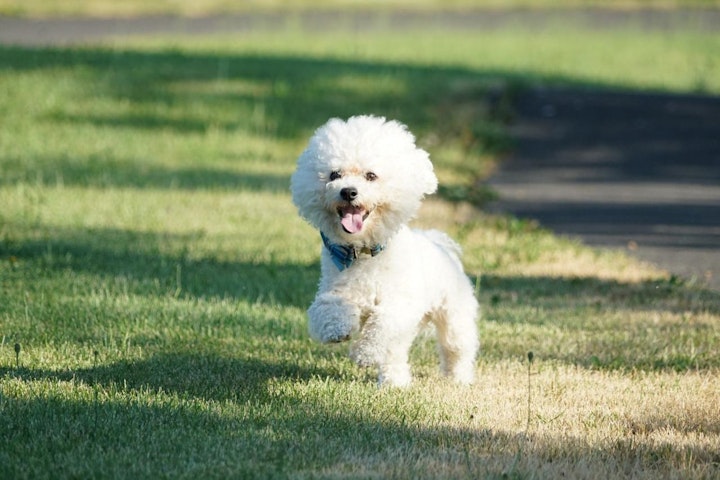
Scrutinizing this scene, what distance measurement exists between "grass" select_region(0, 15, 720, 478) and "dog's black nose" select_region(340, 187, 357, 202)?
3.26ft

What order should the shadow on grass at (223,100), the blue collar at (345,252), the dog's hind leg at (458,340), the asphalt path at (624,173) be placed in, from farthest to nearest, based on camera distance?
the shadow on grass at (223,100) → the asphalt path at (624,173) → the dog's hind leg at (458,340) → the blue collar at (345,252)

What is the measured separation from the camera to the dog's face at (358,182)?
602 cm

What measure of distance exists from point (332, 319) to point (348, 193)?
2.02 ft

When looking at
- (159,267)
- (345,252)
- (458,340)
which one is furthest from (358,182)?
(159,267)

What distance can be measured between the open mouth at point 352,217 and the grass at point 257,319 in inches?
33.4

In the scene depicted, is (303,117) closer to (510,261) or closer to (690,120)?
(690,120)

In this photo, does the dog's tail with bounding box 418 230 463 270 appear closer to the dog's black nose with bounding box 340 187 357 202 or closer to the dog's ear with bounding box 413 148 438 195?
the dog's ear with bounding box 413 148 438 195

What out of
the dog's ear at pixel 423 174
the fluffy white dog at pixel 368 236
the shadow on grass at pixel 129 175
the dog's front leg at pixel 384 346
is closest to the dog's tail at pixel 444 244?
the fluffy white dog at pixel 368 236

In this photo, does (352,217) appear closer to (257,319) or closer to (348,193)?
(348,193)

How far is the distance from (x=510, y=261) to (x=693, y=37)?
2587cm

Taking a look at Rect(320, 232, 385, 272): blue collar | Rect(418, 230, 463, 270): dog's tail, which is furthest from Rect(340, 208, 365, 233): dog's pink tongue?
Rect(418, 230, 463, 270): dog's tail

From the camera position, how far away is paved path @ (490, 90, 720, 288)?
11.6 m

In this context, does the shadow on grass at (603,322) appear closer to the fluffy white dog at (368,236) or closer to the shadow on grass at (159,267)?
the fluffy white dog at (368,236)

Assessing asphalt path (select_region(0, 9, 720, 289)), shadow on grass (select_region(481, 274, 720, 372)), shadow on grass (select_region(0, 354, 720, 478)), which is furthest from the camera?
asphalt path (select_region(0, 9, 720, 289))
